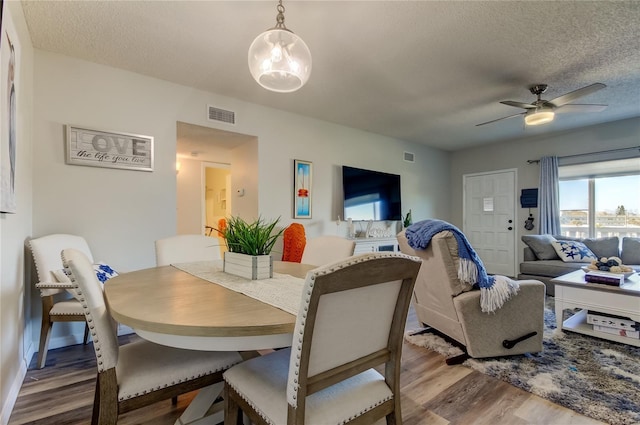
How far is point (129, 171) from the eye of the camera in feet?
9.47

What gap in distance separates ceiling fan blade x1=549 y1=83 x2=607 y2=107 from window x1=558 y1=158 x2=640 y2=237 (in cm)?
254

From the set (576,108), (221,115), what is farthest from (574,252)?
(221,115)

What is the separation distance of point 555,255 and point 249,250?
180 inches

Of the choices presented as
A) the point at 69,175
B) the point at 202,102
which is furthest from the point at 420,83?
the point at 69,175

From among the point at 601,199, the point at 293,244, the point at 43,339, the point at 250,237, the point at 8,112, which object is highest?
the point at 8,112

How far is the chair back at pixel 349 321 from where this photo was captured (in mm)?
820

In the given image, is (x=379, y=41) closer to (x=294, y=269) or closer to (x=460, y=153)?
(x=294, y=269)

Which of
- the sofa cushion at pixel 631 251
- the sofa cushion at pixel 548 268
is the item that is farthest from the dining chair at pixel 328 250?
the sofa cushion at pixel 631 251

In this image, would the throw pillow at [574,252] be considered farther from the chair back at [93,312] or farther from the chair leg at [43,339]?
the chair leg at [43,339]

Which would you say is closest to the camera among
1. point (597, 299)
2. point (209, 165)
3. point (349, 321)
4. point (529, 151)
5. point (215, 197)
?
point (349, 321)

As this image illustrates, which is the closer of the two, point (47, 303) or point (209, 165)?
point (47, 303)

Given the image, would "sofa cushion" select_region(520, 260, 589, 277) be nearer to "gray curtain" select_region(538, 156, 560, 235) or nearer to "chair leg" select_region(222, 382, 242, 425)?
"gray curtain" select_region(538, 156, 560, 235)

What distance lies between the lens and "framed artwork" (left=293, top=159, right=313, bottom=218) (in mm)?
4070

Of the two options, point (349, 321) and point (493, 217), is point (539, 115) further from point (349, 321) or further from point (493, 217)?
point (349, 321)
